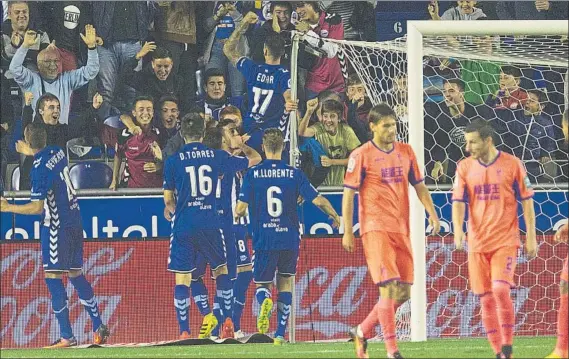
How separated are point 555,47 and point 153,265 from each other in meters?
4.42

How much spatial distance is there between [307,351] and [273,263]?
120cm

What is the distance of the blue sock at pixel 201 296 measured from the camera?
1155 centimetres

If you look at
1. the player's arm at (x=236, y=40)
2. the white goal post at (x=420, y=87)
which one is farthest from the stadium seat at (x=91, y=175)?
the white goal post at (x=420, y=87)

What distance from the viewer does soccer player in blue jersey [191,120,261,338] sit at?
11469 mm

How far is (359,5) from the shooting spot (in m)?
14.2

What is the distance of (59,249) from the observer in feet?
37.5

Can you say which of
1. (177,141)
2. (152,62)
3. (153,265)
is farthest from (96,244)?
(152,62)

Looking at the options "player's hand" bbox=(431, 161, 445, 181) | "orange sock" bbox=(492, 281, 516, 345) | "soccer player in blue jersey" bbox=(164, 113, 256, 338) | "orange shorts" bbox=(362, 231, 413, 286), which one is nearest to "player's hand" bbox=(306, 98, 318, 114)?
"player's hand" bbox=(431, 161, 445, 181)

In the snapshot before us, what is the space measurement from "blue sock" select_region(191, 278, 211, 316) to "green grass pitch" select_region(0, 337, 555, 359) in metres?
0.41

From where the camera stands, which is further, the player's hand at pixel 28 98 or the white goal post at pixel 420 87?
the player's hand at pixel 28 98

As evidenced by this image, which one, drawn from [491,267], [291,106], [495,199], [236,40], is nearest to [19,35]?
[236,40]

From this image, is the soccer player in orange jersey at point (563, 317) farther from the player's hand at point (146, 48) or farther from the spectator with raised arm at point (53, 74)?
the spectator with raised arm at point (53, 74)

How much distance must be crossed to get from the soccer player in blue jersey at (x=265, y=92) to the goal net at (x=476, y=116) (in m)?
0.73

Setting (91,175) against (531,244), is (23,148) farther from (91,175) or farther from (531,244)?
(531,244)
